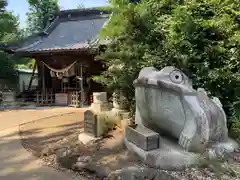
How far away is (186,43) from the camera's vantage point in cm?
595

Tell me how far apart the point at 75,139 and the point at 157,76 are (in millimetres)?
2771

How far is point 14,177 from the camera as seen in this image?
4.69 metres

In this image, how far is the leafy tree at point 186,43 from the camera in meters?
5.84

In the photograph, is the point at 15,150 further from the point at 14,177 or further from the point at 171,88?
the point at 171,88

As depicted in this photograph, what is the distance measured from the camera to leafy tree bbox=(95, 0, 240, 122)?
230 inches

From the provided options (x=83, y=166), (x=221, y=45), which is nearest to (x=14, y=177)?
(x=83, y=166)

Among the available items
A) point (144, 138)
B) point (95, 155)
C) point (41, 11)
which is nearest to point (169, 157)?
point (144, 138)

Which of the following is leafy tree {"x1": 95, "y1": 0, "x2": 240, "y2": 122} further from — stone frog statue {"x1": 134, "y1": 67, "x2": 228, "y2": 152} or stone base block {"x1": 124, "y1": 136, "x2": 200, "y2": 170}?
stone base block {"x1": 124, "y1": 136, "x2": 200, "y2": 170}

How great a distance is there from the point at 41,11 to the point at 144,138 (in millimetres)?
22582

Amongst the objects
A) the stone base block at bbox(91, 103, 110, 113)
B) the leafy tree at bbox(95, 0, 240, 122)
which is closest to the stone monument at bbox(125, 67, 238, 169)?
the leafy tree at bbox(95, 0, 240, 122)

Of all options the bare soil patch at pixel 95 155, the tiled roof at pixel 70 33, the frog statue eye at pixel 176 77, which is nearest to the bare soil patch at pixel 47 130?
the bare soil patch at pixel 95 155

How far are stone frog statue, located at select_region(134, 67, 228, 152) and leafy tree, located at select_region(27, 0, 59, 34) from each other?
19.2 metres

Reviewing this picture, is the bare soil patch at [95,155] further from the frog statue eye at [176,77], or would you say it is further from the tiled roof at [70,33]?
the tiled roof at [70,33]

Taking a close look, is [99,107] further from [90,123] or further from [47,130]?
[47,130]
